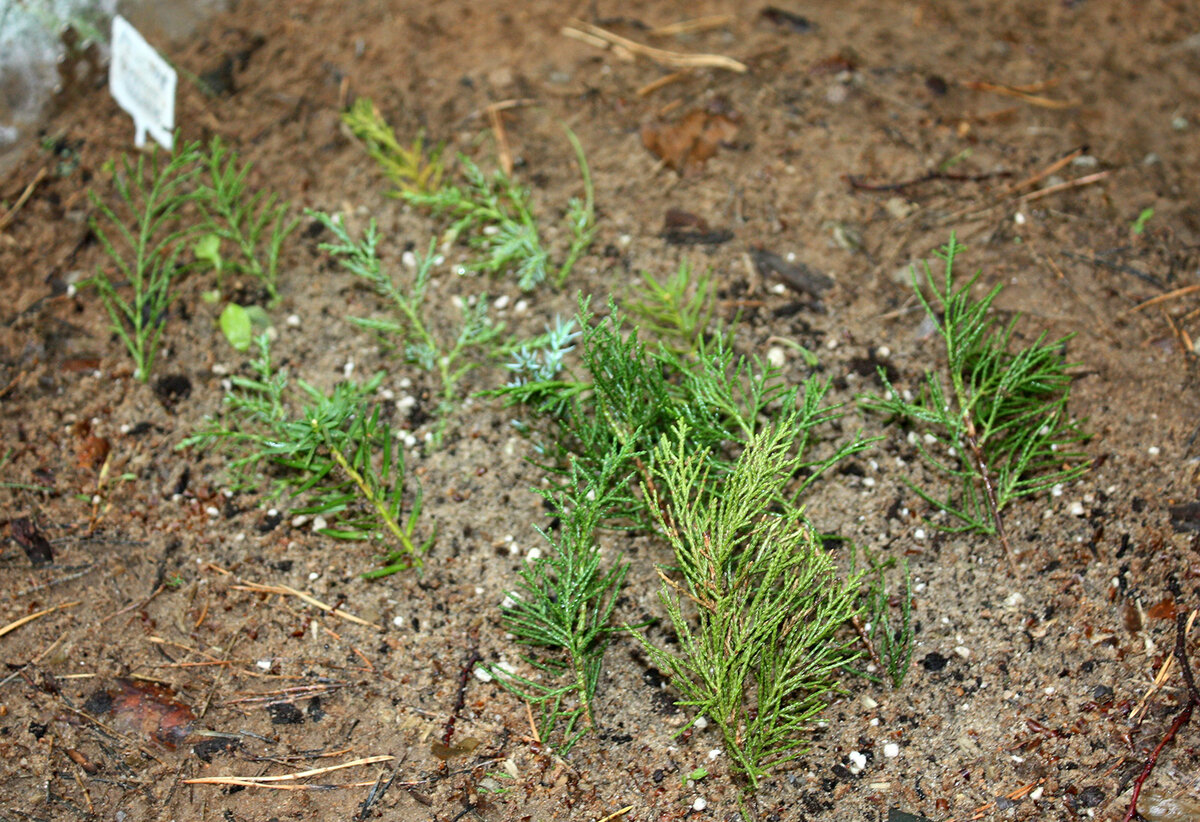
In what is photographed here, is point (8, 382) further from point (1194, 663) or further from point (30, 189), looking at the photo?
point (1194, 663)

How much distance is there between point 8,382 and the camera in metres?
2.95

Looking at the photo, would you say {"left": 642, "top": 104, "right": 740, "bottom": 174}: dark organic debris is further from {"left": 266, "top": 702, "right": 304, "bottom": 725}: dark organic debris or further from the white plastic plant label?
{"left": 266, "top": 702, "right": 304, "bottom": 725}: dark organic debris

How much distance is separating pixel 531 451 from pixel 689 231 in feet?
3.18

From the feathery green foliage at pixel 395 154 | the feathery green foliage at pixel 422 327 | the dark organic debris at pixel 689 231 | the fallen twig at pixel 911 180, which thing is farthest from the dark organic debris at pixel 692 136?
the feathery green foliage at pixel 422 327

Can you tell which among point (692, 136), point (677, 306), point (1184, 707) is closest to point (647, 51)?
point (692, 136)

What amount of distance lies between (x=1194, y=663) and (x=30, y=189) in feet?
13.3

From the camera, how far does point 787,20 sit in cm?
357

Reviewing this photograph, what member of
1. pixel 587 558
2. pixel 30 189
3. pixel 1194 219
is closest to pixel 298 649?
pixel 587 558

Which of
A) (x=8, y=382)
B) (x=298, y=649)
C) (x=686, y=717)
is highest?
(x=8, y=382)

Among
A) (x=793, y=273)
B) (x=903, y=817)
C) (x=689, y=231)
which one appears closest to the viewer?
(x=903, y=817)

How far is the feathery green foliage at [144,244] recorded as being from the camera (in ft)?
9.79

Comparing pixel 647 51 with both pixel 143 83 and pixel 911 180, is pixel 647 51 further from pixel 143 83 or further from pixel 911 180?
pixel 143 83

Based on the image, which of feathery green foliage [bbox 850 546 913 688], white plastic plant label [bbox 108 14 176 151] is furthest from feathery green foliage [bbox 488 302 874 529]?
white plastic plant label [bbox 108 14 176 151]

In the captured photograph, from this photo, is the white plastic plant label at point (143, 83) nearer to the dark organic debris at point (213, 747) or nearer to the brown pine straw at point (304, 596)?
the brown pine straw at point (304, 596)
